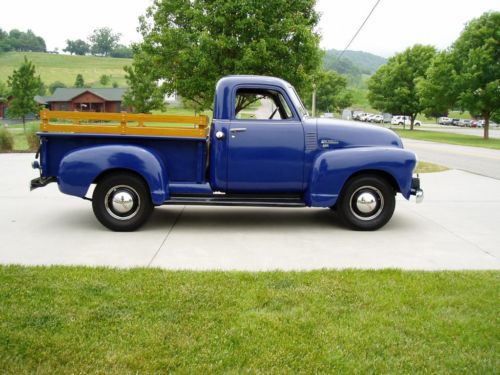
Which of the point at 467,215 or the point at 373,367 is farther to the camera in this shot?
the point at 467,215

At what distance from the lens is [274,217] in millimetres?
7703

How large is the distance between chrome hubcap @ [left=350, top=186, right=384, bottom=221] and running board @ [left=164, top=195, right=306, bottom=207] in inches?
29.3

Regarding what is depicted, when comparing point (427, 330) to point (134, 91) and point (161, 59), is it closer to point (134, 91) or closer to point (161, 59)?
point (161, 59)

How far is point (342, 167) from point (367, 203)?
2.26ft

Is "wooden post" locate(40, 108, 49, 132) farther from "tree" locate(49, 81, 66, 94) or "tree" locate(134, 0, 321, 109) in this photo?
"tree" locate(49, 81, 66, 94)

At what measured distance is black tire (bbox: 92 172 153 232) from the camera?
6.46 m

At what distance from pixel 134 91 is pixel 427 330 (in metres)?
46.9

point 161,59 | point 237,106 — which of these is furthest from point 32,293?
point 161,59

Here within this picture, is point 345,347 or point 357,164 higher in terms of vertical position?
point 357,164

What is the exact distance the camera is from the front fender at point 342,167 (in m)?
6.50

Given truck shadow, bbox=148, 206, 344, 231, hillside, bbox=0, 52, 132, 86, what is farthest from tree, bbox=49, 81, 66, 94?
truck shadow, bbox=148, 206, 344, 231

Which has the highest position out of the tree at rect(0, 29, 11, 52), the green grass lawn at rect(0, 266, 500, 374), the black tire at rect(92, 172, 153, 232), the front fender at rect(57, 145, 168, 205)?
the tree at rect(0, 29, 11, 52)

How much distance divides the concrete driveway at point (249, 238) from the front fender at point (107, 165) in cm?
63

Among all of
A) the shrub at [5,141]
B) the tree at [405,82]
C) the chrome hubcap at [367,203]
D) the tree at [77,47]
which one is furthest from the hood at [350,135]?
the tree at [77,47]
